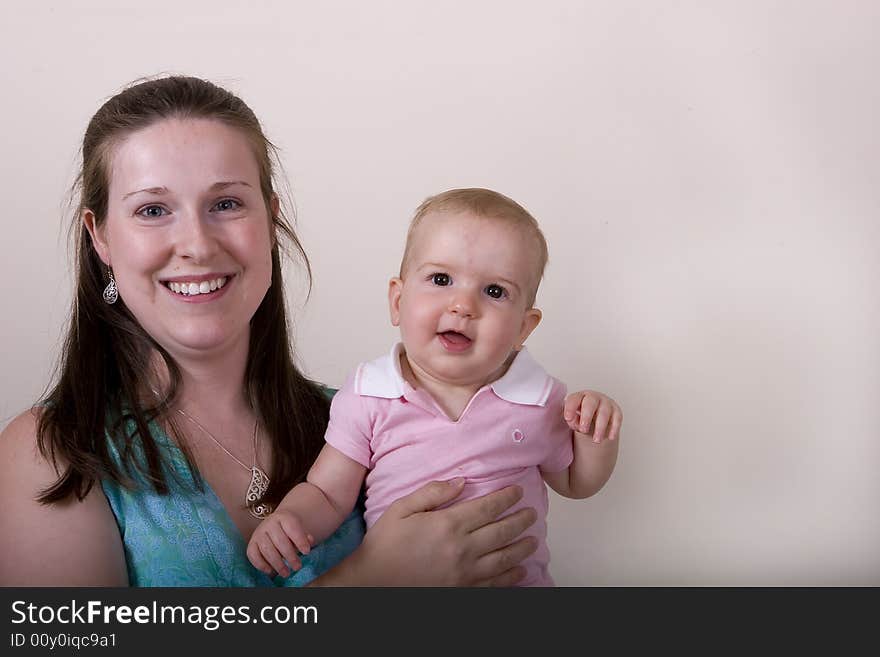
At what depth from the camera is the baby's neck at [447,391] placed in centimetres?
207

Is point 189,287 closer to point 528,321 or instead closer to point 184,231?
point 184,231

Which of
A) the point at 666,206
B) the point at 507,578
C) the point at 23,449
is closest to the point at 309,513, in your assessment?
the point at 507,578

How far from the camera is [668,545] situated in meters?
3.08

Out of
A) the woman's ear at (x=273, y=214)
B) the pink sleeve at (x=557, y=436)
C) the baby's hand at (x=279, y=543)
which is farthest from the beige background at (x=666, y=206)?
the baby's hand at (x=279, y=543)

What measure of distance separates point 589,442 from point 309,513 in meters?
0.52

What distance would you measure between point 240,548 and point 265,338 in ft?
1.57

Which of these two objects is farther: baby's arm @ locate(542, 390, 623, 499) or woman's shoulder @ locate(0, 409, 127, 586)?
baby's arm @ locate(542, 390, 623, 499)

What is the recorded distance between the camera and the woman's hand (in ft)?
6.54

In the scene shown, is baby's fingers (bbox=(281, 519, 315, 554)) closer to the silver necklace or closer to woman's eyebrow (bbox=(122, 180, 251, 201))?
the silver necklace

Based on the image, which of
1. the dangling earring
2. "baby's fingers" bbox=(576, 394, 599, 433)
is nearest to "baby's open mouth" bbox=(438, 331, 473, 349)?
"baby's fingers" bbox=(576, 394, 599, 433)

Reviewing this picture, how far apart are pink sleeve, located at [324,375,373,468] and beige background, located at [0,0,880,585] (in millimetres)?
971

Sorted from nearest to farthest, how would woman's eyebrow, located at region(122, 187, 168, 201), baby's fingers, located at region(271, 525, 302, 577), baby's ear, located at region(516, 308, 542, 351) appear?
baby's fingers, located at region(271, 525, 302, 577)
woman's eyebrow, located at region(122, 187, 168, 201)
baby's ear, located at region(516, 308, 542, 351)

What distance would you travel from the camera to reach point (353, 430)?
2070 millimetres

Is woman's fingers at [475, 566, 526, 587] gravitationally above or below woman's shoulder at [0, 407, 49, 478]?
below
